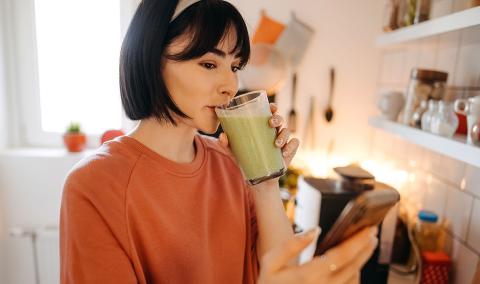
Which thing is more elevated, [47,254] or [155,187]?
[155,187]

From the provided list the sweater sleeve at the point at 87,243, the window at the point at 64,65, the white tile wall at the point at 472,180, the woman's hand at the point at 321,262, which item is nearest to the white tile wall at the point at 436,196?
the white tile wall at the point at 472,180

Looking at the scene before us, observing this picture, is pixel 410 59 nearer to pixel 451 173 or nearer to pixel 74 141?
pixel 451 173

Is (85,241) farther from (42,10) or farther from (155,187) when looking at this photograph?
(42,10)

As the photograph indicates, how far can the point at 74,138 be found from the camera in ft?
5.79

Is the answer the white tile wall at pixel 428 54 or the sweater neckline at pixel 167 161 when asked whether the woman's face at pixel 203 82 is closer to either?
the sweater neckline at pixel 167 161

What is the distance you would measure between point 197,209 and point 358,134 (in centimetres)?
145

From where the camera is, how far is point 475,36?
3.06 feet

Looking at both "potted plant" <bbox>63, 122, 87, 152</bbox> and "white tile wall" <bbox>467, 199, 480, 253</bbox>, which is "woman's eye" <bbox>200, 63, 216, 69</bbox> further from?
"potted plant" <bbox>63, 122, 87, 152</bbox>

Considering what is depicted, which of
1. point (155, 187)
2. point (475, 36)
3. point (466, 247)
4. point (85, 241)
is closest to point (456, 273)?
point (466, 247)

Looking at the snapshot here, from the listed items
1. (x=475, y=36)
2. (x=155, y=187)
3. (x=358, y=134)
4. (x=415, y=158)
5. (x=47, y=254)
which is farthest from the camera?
(x=358, y=134)

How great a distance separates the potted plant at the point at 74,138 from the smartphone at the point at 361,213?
67.0 inches

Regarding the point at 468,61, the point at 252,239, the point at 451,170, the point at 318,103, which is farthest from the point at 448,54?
the point at 252,239

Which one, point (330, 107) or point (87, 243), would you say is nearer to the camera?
point (87, 243)

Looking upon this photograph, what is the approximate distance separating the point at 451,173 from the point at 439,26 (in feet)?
1.72
